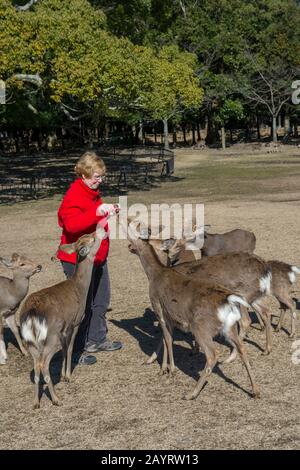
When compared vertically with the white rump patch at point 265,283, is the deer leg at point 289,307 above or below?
below

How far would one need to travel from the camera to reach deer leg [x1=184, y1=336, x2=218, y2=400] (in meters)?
5.85

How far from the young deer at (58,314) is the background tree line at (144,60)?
15520mm

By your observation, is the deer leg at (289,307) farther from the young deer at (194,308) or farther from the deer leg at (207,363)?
the deer leg at (207,363)

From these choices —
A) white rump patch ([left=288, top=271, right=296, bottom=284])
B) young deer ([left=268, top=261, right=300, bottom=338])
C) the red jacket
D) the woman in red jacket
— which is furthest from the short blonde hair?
white rump patch ([left=288, top=271, right=296, bottom=284])

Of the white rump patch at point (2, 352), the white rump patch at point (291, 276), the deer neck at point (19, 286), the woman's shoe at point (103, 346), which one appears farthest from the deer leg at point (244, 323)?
the white rump patch at point (2, 352)

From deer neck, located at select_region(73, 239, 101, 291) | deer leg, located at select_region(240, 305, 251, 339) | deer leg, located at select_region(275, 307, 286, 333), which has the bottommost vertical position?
deer leg, located at select_region(275, 307, 286, 333)

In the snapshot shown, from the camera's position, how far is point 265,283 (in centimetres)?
719

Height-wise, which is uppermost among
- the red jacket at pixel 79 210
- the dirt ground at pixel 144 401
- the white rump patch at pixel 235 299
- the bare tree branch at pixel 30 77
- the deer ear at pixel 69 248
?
the bare tree branch at pixel 30 77

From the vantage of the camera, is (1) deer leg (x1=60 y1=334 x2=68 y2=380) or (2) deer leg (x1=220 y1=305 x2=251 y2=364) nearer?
(1) deer leg (x1=60 y1=334 x2=68 y2=380)

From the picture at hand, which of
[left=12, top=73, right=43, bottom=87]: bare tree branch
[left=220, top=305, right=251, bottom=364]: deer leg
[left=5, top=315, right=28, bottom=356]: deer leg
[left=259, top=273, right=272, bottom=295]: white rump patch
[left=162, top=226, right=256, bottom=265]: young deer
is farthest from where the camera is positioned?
[left=12, top=73, right=43, bottom=87]: bare tree branch

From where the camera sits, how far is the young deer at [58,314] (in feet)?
19.4

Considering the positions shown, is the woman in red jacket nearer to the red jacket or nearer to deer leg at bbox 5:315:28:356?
the red jacket

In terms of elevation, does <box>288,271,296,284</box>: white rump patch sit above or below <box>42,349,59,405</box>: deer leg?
above

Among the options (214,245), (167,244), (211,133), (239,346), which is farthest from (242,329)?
(211,133)
